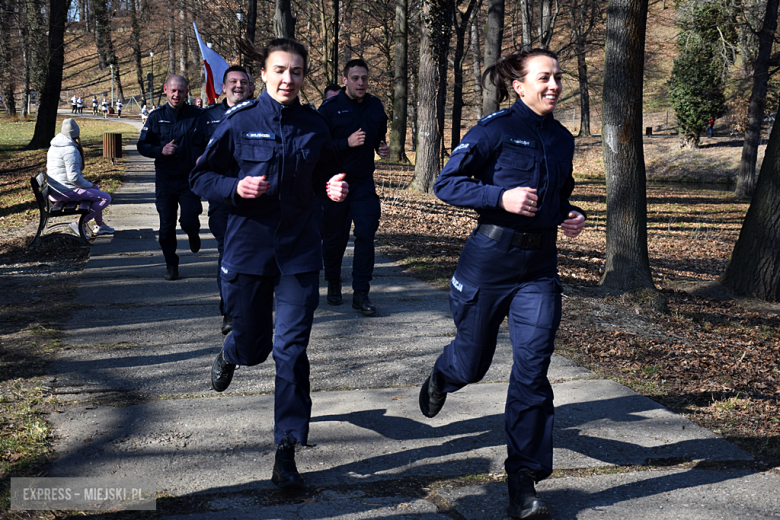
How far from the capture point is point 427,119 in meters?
16.8

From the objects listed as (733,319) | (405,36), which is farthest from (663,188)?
(733,319)

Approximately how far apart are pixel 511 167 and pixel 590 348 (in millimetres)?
2803

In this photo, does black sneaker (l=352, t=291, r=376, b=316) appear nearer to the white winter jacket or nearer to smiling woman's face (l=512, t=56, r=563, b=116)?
smiling woman's face (l=512, t=56, r=563, b=116)

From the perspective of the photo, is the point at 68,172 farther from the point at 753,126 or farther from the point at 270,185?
the point at 753,126

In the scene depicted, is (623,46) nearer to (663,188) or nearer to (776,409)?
(776,409)

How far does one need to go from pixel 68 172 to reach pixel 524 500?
8486 mm

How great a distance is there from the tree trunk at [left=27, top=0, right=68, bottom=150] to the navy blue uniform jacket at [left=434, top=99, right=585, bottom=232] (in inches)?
962

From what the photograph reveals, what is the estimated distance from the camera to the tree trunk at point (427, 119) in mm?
16547

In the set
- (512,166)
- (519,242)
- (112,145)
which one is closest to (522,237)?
(519,242)

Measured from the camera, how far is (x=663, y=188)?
28.0m

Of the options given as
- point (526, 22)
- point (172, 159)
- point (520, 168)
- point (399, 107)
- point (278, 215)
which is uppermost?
point (526, 22)

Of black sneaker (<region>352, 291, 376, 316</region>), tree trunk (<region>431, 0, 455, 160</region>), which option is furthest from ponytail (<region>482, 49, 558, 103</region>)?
tree trunk (<region>431, 0, 455, 160</region>)

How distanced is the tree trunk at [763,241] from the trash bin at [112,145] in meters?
19.0

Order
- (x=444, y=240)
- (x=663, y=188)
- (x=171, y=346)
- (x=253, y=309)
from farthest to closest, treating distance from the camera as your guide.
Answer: (x=663, y=188) < (x=444, y=240) < (x=171, y=346) < (x=253, y=309)
